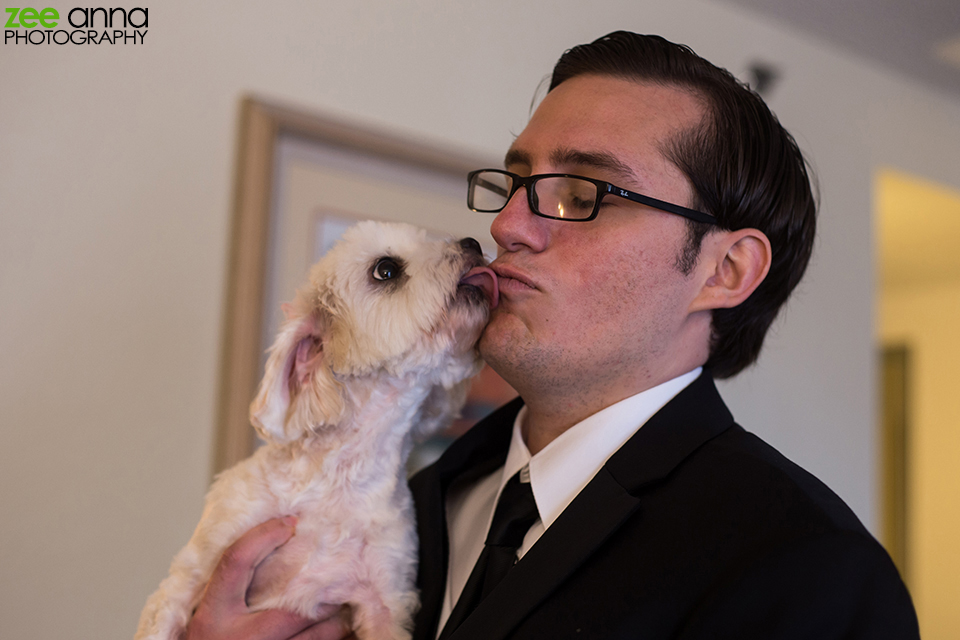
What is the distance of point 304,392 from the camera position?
125 centimetres

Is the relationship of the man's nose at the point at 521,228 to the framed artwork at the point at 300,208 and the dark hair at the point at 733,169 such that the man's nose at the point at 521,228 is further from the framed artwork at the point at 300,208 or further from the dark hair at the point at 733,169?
the framed artwork at the point at 300,208

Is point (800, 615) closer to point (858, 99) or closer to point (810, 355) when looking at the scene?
point (810, 355)

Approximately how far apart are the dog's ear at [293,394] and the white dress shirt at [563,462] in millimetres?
335

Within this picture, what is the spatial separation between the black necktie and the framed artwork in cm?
92

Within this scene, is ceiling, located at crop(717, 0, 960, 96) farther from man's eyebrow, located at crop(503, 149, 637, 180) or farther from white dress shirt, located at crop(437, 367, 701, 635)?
white dress shirt, located at crop(437, 367, 701, 635)

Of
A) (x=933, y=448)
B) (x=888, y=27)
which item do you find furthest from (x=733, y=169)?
(x=933, y=448)

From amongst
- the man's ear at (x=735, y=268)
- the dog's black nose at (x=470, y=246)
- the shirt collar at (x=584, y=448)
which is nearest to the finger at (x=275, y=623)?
the shirt collar at (x=584, y=448)

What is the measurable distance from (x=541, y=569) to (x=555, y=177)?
0.62 metres

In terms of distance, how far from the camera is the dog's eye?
1323 mm

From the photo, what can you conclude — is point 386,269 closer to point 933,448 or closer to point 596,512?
point 596,512

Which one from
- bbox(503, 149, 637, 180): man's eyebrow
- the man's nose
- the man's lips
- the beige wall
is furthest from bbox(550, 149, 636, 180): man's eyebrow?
the beige wall

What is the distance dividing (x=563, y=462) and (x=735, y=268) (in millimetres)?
464

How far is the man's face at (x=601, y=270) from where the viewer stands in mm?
1176

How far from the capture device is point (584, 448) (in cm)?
118
